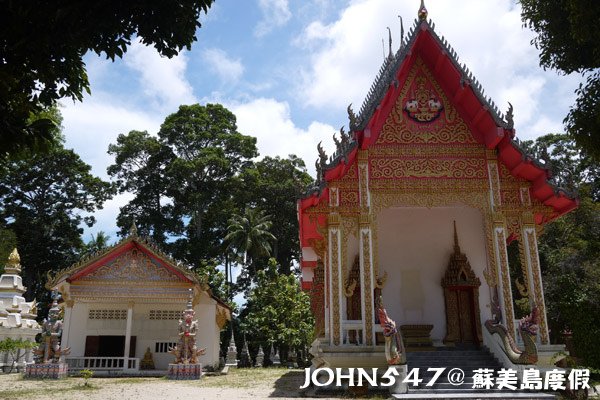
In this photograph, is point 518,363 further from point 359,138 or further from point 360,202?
point 359,138

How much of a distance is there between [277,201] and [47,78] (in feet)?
112

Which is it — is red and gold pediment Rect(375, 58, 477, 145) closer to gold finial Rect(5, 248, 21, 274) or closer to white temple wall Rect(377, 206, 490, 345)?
white temple wall Rect(377, 206, 490, 345)

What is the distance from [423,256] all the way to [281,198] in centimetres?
2713

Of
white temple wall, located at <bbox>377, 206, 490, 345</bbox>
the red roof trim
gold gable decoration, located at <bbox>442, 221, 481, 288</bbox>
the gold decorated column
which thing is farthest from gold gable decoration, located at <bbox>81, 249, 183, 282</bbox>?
the gold decorated column

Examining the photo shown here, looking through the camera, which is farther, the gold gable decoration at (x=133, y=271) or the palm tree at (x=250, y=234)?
the palm tree at (x=250, y=234)

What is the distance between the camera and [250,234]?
34531 mm

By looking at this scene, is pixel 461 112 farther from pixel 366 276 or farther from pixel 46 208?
pixel 46 208

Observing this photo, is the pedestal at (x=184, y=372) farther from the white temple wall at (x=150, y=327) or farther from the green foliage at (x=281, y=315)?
the green foliage at (x=281, y=315)

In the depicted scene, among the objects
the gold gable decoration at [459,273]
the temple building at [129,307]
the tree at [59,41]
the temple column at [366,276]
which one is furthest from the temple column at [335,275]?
the temple building at [129,307]

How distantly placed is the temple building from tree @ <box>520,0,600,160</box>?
14.7 meters

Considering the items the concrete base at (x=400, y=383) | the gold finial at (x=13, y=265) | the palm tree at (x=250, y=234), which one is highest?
the palm tree at (x=250, y=234)

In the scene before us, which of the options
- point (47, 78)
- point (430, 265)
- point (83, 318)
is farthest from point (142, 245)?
point (47, 78)

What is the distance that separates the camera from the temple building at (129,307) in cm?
1892

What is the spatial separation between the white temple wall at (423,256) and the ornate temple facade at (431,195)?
0.22ft
